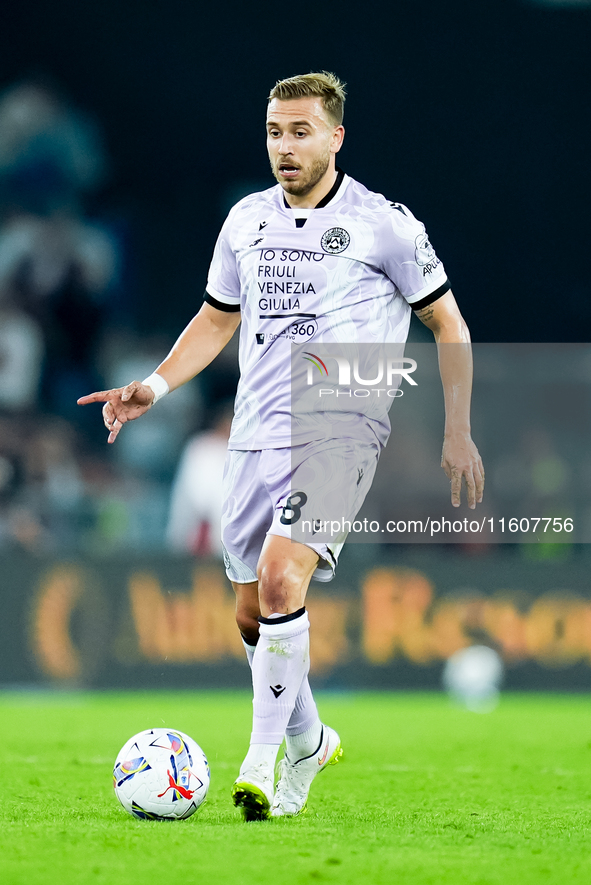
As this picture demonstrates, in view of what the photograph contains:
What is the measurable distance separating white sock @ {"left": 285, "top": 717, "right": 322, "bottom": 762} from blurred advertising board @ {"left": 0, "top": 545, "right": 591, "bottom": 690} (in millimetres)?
5171

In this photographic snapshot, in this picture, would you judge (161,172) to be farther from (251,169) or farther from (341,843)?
(341,843)

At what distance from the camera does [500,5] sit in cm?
1502

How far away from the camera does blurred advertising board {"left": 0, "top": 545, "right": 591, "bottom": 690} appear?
922 cm

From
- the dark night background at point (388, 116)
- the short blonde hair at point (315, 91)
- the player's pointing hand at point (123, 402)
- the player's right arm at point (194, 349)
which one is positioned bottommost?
the player's pointing hand at point (123, 402)

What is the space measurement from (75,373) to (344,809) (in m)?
9.95

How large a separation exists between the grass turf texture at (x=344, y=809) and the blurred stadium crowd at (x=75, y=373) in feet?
9.44

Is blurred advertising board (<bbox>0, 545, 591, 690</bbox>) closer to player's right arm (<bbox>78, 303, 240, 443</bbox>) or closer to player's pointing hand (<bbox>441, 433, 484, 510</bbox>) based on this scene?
player's right arm (<bbox>78, 303, 240, 443</bbox>)

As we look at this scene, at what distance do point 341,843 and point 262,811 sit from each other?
0.47 metres

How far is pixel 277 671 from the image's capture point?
383 centimetres

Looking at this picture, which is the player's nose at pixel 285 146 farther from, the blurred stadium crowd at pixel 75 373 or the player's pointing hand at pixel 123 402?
the blurred stadium crowd at pixel 75 373

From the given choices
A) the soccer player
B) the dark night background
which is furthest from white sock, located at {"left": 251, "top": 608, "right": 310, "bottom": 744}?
the dark night background

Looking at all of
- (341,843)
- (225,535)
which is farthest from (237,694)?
(341,843)

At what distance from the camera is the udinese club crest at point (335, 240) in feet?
13.6

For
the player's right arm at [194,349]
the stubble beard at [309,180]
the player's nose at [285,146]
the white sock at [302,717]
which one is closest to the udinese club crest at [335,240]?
the stubble beard at [309,180]
